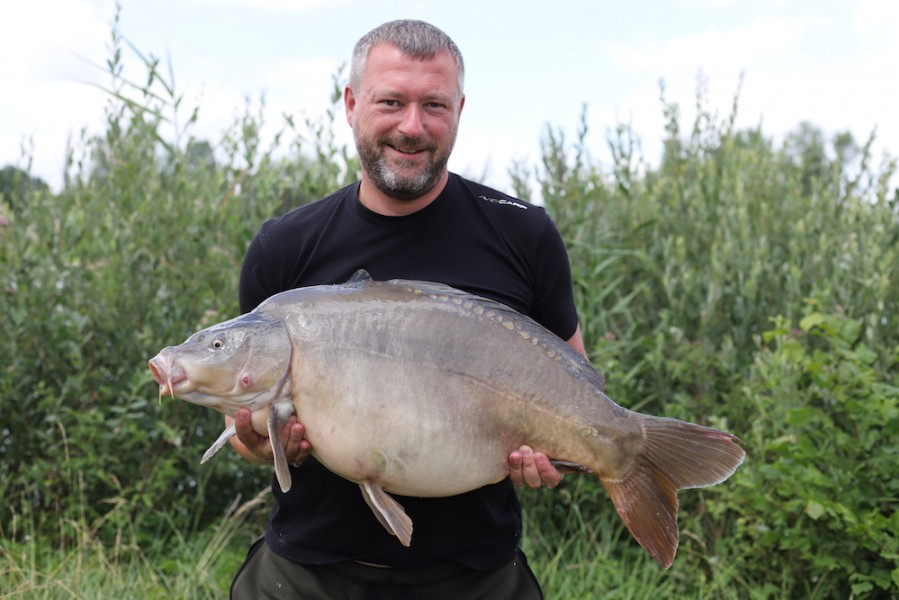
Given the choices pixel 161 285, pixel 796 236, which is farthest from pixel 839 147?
pixel 161 285

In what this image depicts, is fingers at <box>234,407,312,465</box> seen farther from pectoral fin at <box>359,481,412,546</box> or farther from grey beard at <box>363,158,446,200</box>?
grey beard at <box>363,158,446,200</box>

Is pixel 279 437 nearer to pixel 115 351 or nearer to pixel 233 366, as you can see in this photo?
pixel 233 366

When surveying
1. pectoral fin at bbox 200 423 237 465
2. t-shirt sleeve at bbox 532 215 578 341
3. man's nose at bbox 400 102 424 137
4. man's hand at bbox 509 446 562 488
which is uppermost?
man's nose at bbox 400 102 424 137

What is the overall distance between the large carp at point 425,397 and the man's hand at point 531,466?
25mm

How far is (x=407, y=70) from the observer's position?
2512 mm

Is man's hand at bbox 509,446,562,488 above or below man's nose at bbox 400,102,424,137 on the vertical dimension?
below

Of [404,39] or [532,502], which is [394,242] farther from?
[532,502]

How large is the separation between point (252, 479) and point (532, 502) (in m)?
1.34

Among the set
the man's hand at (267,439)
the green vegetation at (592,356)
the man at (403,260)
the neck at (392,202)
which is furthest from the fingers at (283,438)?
the green vegetation at (592,356)

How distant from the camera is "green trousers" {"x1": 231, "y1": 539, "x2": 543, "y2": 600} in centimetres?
251

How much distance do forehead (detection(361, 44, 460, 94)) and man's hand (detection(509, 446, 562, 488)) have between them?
36.1 inches

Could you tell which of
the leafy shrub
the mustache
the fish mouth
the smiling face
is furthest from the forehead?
the leafy shrub

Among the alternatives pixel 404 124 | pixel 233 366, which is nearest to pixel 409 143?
pixel 404 124

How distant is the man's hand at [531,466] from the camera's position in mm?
2314
